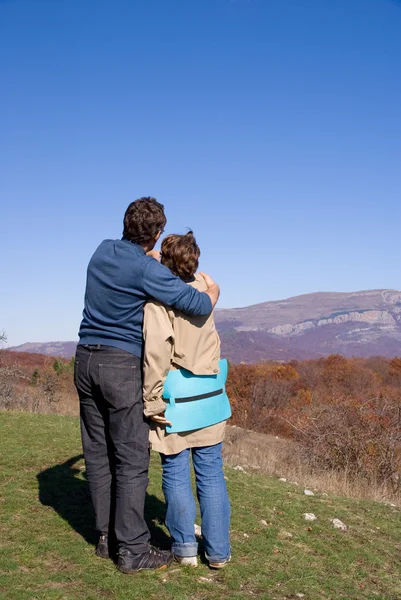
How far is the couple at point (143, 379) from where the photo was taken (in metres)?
3.48

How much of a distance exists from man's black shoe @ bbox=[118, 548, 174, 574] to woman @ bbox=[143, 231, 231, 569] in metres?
0.12

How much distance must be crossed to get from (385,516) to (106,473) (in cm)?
343

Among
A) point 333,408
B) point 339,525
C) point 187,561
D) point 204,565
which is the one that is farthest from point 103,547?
point 333,408

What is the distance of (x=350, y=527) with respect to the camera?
521 centimetres

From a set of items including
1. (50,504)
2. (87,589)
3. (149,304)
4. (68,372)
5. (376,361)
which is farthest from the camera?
(376,361)

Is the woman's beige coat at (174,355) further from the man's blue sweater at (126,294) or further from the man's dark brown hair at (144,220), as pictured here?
the man's dark brown hair at (144,220)

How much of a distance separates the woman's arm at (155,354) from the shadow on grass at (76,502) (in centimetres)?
120

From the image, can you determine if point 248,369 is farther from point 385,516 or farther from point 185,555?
point 185,555

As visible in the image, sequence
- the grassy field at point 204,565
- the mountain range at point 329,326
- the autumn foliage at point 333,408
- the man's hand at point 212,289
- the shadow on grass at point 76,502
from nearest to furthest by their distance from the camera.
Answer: the grassy field at point 204,565, the man's hand at point 212,289, the shadow on grass at point 76,502, the autumn foliage at point 333,408, the mountain range at point 329,326

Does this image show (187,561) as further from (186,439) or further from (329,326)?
(329,326)

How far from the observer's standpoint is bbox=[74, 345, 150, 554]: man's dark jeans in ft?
11.4

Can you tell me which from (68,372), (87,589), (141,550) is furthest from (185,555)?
(68,372)

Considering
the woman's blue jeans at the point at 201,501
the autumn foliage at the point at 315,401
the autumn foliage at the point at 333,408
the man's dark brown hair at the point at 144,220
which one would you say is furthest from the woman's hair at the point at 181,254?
the autumn foliage at the point at 333,408

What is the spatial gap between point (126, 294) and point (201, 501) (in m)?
1.37
